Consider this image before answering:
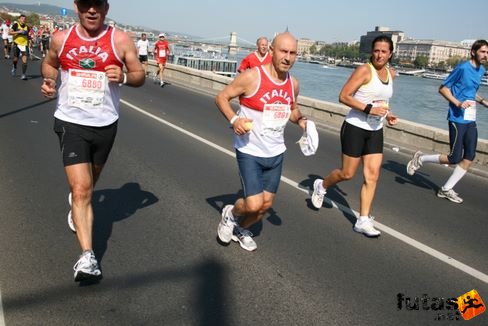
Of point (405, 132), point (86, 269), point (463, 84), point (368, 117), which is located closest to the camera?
point (86, 269)

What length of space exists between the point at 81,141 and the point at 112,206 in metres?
1.63

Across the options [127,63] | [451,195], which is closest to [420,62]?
[451,195]

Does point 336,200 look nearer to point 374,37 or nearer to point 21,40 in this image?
point 374,37

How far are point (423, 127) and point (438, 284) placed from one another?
6.74m

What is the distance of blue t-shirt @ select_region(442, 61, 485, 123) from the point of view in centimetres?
613

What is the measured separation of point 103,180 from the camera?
5.88 meters

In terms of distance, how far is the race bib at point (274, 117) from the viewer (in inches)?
150

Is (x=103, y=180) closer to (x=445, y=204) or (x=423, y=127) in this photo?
(x=445, y=204)

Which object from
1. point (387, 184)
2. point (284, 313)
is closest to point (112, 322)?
point (284, 313)

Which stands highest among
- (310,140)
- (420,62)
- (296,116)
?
(420,62)

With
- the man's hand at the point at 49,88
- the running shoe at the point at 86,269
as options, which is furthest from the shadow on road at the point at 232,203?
the man's hand at the point at 49,88

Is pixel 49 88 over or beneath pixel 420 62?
beneath
